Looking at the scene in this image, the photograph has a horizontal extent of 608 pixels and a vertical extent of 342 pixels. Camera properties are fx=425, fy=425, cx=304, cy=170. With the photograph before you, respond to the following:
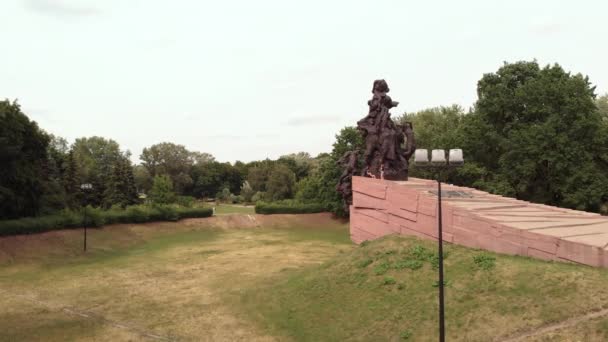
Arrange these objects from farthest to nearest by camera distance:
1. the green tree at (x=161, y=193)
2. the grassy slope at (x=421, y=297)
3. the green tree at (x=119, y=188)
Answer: the green tree at (x=161, y=193) < the green tree at (x=119, y=188) < the grassy slope at (x=421, y=297)

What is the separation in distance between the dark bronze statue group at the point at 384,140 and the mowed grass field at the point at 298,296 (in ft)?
22.8

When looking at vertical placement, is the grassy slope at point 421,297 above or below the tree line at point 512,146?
below

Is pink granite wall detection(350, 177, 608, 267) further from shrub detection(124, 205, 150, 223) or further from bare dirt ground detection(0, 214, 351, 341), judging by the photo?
shrub detection(124, 205, 150, 223)

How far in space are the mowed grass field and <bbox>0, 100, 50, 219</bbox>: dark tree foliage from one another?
3.75m

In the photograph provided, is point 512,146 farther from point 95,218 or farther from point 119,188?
point 119,188

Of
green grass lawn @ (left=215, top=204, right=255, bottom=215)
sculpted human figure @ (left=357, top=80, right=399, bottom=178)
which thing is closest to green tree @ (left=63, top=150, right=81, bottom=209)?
green grass lawn @ (left=215, top=204, right=255, bottom=215)

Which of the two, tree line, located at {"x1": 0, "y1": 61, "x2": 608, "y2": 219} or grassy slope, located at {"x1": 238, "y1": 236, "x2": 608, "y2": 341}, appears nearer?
grassy slope, located at {"x1": 238, "y1": 236, "x2": 608, "y2": 341}

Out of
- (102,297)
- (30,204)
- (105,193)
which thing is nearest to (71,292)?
(102,297)

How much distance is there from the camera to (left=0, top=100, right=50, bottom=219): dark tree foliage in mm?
30670

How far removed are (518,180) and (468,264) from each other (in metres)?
22.1

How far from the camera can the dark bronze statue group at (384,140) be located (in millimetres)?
27859

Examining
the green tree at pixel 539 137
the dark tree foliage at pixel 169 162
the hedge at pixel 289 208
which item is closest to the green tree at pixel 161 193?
the hedge at pixel 289 208

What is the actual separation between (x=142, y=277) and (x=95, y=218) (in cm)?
1631

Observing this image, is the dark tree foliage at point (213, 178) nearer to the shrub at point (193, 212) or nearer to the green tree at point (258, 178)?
the green tree at point (258, 178)
